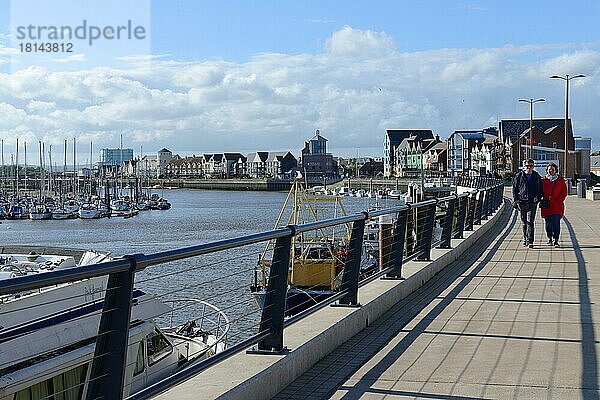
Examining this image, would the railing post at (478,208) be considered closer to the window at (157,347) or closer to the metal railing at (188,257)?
the metal railing at (188,257)

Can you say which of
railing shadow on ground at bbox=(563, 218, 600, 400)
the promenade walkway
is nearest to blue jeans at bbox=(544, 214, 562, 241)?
the promenade walkway

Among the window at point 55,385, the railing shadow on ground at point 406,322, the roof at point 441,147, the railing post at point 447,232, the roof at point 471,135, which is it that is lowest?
the window at point 55,385

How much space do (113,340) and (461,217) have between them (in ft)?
52.5

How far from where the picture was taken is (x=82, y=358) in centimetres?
877

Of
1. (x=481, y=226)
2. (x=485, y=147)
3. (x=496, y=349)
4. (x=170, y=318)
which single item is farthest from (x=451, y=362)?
(x=485, y=147)

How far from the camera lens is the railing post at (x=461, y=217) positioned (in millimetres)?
19586

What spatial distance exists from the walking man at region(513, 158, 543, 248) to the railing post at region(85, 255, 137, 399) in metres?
15.0

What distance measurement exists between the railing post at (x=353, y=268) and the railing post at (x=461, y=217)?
10060 mm

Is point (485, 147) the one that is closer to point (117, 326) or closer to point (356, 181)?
point (356, 181)

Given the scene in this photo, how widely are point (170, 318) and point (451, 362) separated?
1199 centimetres

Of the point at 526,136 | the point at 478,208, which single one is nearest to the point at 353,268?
the point at 478,208

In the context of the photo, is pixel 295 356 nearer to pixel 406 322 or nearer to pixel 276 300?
pixel 276 300

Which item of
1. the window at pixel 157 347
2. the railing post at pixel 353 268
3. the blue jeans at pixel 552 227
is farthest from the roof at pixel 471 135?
the railing post at pixel 353 268

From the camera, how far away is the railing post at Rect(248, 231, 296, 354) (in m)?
7.10
